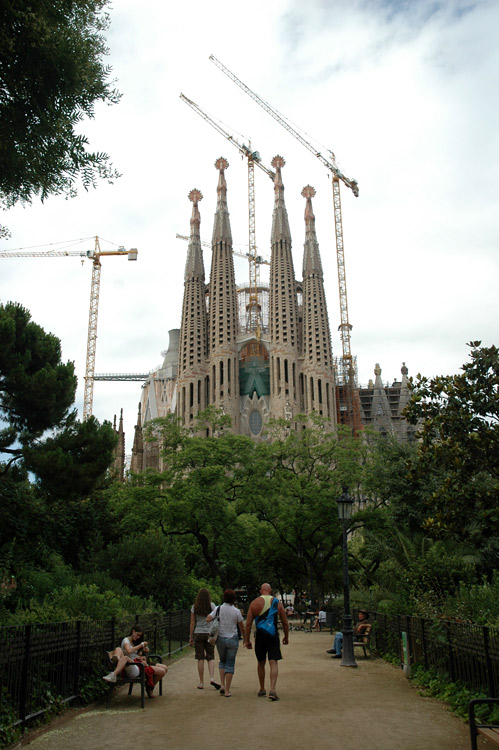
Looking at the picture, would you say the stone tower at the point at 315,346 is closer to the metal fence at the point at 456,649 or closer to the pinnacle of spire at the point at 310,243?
the pinnacle of spire at the point at 310,243

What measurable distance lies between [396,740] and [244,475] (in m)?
21.9

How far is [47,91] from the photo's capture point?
9195 millimetres

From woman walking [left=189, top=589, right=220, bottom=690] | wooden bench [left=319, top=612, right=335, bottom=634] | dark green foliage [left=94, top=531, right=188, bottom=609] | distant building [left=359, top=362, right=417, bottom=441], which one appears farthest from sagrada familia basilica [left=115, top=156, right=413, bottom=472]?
woman walking [left=189, top=589, right=220, bottom=690]

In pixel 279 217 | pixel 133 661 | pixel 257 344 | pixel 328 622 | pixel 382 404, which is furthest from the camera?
pixel 382 404

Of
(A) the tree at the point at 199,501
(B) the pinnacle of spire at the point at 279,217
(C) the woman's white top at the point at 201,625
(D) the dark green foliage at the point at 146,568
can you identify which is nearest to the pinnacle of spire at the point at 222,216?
(B) the pinnacle of spire at the point at 279,217

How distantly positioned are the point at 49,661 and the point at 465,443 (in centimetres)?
855

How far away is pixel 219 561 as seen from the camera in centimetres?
2511

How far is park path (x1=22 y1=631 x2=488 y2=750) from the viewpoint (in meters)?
6.17

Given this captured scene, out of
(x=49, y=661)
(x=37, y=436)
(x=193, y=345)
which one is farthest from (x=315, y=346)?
(x=49, y=661)

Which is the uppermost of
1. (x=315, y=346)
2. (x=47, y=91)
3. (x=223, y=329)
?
(x=223, y=329)

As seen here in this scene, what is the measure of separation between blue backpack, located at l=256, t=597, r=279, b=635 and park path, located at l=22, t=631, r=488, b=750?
82 cm

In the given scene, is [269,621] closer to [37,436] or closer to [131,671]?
[131,671]

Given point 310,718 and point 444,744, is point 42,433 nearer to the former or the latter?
point 310,718

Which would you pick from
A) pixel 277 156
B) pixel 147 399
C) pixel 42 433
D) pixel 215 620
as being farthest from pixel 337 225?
pixel 215 620
